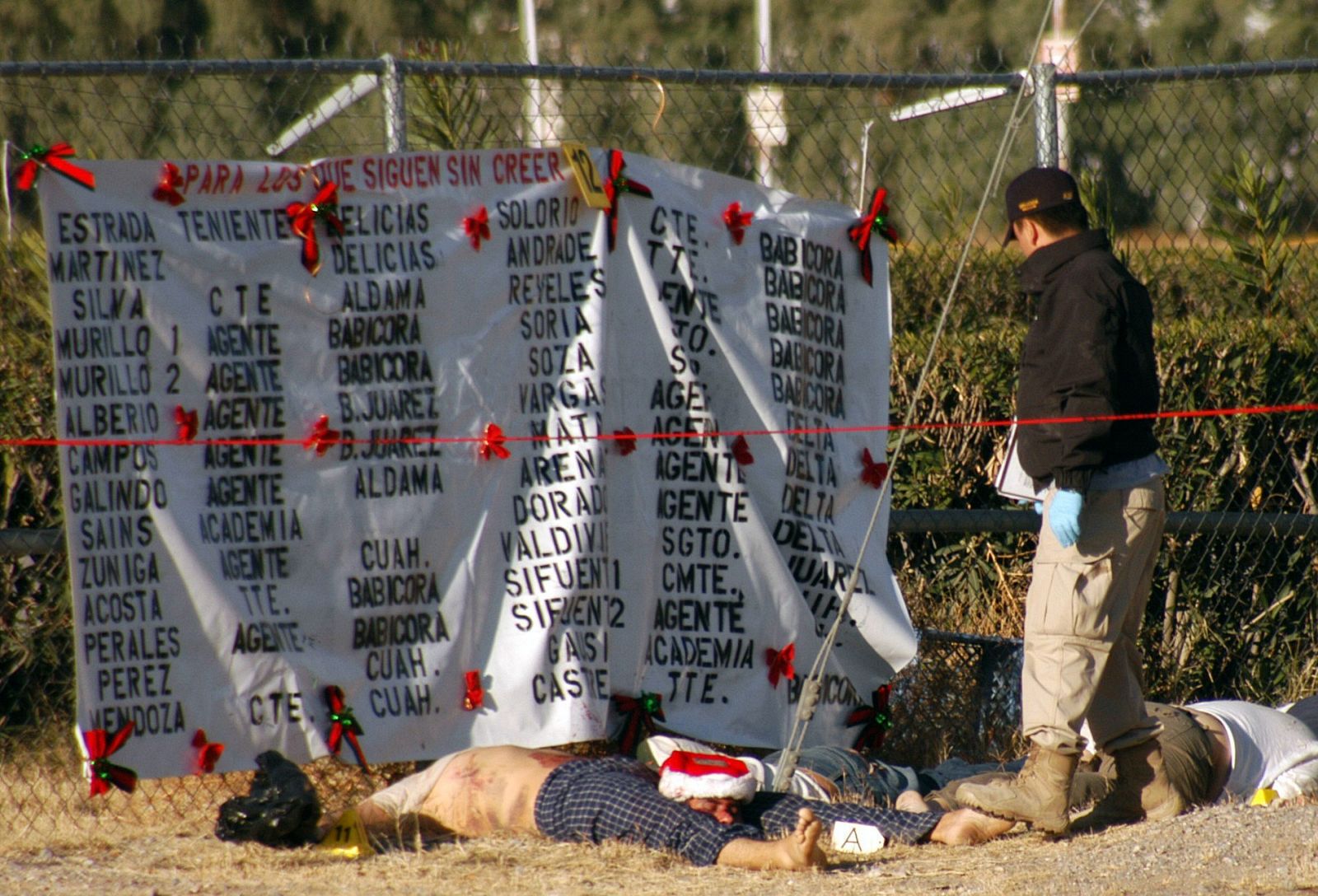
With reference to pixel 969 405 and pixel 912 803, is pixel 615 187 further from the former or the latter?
pixel 912 803

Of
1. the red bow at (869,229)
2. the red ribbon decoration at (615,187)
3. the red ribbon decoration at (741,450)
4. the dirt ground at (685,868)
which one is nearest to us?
the dirt ground at (685,868)

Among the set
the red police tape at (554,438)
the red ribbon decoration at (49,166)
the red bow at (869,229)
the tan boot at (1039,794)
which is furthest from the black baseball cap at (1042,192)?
the red ribbon decoration at (49,166)

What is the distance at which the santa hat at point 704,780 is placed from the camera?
4129mm

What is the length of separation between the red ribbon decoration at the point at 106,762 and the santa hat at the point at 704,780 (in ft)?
4.88

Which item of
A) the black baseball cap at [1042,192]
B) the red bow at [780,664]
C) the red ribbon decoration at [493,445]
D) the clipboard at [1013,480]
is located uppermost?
the black baseball cap at [1042,192]

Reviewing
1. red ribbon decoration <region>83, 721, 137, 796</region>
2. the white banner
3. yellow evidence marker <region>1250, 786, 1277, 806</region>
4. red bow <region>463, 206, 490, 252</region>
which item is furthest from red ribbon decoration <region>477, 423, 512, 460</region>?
yellow evidence marker <region>1250, 786, 1277, 806</region>

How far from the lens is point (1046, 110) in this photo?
5.30 meters

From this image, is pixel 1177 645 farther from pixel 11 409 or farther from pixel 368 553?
pixel 11 409

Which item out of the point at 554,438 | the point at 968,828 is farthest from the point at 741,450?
the point at 968,828

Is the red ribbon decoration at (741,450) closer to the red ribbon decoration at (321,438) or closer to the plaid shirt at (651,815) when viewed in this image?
the plaid shirt at (651,815)

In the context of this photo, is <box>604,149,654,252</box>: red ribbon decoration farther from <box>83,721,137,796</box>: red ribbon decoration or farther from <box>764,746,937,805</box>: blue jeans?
<box>83,721,137,796</box>: red ribbon decoration

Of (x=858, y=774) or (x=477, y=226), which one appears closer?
(x=477, y=226)

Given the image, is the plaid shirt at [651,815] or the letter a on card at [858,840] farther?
the letter a on card at [858,840]

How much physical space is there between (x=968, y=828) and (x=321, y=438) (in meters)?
2.13
